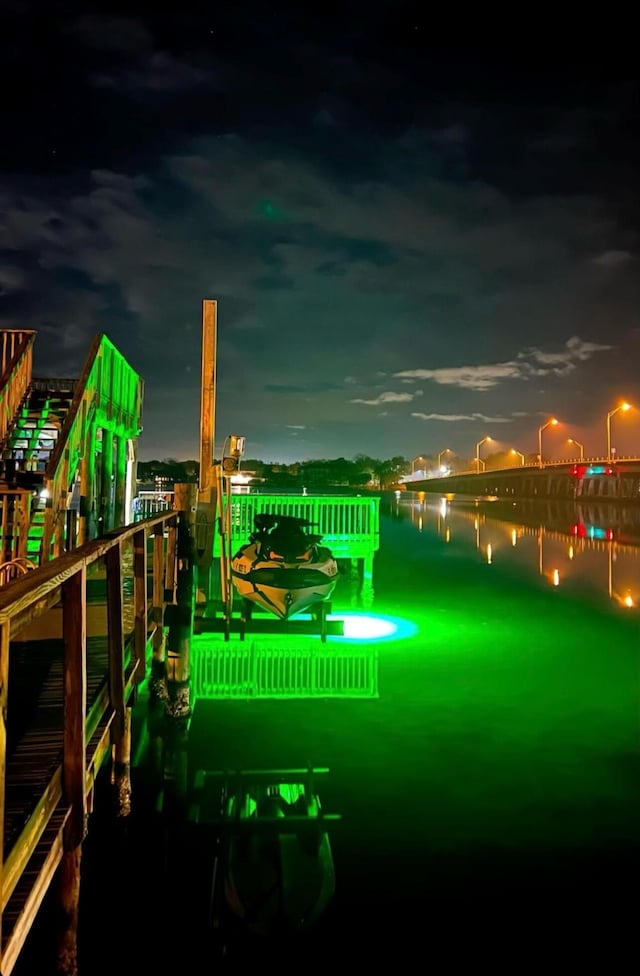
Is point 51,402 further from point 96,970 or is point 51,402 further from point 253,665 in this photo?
point 96,970

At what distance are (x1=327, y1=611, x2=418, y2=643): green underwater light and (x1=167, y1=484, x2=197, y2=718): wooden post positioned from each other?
346 centimetres

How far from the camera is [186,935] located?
4191 millimetres

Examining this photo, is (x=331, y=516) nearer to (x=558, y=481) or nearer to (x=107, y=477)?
(x=107, y=477)

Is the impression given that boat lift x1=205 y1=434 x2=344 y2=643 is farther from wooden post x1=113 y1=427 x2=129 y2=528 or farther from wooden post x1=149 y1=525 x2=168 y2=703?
wooden post x1=113 y1=427 x2=129 y2=528

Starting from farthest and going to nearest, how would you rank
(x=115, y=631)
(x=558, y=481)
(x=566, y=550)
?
(x=558, y=481) < (x=566, y=550) < (x=115, y=631)

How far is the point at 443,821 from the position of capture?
556 cm


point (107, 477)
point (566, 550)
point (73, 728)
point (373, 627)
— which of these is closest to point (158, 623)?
point (73, 728)

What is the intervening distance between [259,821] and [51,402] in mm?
12395

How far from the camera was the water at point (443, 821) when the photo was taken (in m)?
4.18

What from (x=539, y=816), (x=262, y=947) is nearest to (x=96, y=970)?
(x=262, y=947)

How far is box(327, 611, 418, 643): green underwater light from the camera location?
12070mm

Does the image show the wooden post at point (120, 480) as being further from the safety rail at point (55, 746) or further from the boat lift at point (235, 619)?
the safety rail at point (55, 746)

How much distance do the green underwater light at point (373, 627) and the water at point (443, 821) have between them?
397 millimetres

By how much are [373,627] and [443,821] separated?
24.3ft
